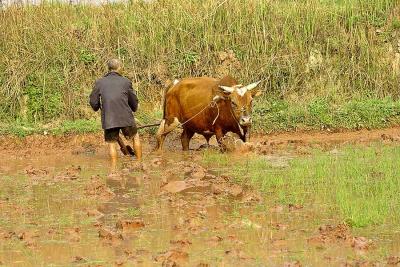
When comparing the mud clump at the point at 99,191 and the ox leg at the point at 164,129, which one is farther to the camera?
the ox leg at the point at 164,129

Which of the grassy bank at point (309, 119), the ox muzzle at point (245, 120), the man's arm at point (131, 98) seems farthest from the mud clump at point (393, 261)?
the grassy bank at point (309, 119)

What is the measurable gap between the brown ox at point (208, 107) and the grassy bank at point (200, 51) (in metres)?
3.19

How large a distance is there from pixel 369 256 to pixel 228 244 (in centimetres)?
116

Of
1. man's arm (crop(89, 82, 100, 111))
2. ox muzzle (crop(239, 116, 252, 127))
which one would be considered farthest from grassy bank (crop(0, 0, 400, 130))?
man's arm (crop(89, 82, 100, 111))

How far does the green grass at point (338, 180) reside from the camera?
26.2 ft

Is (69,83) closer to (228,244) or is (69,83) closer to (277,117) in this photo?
(277,117)

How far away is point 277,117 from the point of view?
15.7 meters

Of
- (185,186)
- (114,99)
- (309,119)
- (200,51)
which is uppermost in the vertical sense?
(114,99)

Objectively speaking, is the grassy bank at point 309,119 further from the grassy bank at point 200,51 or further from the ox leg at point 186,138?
the ox leg at point 186,138

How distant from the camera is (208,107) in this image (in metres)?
12.9

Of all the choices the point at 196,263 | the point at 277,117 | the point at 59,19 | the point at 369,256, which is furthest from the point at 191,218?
the point at 59,19

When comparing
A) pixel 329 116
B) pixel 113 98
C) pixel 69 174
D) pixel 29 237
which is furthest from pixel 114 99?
pixel 329 116

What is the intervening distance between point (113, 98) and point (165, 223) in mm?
4047

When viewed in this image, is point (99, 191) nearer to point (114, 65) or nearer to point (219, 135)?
point (114, 65)
